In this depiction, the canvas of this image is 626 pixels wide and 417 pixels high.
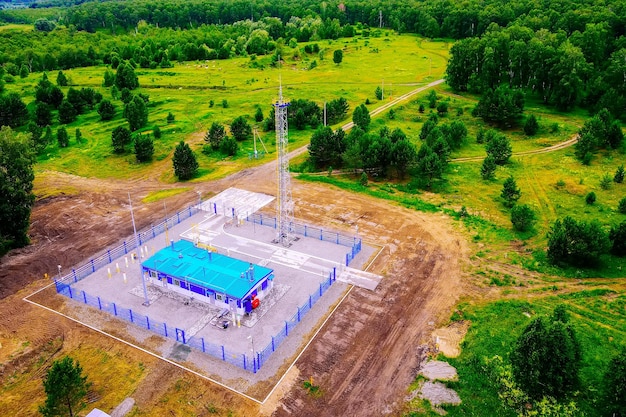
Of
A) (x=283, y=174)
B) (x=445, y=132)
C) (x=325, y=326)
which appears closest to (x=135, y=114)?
(x=283, y=174)

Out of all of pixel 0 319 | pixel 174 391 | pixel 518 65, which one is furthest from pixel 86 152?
pixel 518 65

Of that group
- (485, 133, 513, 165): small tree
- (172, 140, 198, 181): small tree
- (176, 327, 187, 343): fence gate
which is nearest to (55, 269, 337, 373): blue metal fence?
(176, 327, 187, 343): fence gate

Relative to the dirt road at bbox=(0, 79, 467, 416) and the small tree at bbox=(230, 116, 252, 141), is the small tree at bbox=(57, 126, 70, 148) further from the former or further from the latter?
the small tree at bbox=(230, 116, 252, 141)

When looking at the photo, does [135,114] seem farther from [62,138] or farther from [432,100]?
[432,100]

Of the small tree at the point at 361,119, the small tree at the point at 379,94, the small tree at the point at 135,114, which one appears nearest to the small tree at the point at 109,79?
the small tree at the point at 135,114

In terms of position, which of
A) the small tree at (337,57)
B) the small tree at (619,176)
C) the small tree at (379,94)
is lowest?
the small tree at (619,176)

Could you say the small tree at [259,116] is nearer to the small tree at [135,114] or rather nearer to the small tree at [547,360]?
the small tree at [135,114]
